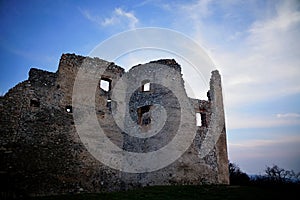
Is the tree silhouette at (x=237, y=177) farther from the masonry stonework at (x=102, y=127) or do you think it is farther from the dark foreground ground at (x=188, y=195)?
the dark foreground ground at (x=188, y=195)

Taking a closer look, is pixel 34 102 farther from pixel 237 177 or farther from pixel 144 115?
pixel 237 177

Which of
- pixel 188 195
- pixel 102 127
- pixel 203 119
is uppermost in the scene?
pixel 203 119

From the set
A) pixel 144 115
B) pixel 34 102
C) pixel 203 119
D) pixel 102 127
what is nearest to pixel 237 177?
pixel 203 119

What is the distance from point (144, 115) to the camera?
1466 cm

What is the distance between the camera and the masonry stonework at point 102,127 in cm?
1120

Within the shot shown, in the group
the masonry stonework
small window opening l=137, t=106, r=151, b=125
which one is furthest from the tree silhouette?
small window opening l=137, t=106, r=151, b=125

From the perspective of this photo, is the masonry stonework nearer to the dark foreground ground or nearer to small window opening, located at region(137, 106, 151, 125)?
small window opening, located at region(137, 106, 151, 125)

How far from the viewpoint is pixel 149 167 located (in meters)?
13.2

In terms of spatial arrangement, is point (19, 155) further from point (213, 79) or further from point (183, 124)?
point (213, 79)

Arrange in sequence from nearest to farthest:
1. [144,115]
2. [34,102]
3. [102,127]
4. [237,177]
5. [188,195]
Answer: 1. [188,195]
2. [34,102]
3. [102,127]
4. [144,115]
5. [237,177]

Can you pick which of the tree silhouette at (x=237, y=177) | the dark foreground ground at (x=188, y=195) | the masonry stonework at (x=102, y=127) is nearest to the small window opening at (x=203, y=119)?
the masonry stonework at (x=102, y=127)

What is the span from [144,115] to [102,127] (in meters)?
2.42

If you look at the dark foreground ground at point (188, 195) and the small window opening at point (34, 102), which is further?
the small window opening at point (34, 102)

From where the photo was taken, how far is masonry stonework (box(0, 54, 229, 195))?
11.2 m
